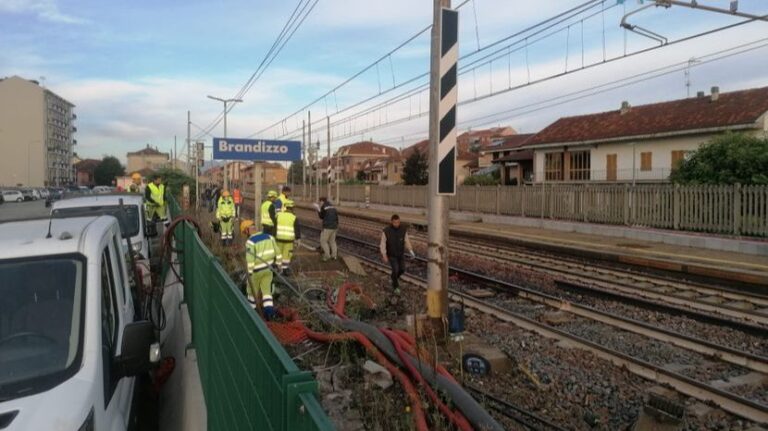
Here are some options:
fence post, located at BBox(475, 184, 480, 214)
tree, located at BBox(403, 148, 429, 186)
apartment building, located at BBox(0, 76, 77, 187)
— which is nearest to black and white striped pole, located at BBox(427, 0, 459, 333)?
fence post, located at BBox(475, 184, 480, 214)

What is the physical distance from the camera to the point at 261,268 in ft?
27.9

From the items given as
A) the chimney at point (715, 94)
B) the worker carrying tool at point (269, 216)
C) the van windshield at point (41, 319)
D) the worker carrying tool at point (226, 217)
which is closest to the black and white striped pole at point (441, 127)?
the van windshield at point (41, 319)

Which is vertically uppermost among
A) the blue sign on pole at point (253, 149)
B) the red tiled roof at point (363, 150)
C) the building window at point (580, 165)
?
the red tiled roof at point (363, 150)

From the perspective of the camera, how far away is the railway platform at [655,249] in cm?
1431

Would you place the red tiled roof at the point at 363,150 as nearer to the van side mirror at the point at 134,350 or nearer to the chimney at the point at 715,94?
the chimney at the point at 715,94

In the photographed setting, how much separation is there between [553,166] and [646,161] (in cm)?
762

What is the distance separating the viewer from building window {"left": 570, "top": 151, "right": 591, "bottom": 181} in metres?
40.6

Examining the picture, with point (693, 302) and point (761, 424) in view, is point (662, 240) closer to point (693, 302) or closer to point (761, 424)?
point (693, 302)

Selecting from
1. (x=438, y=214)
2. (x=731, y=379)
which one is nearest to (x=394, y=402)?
(x=438, y=214)

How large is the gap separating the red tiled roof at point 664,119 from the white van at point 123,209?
100.0 ft

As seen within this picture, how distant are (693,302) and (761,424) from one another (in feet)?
19.1

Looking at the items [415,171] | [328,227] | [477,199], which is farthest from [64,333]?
[415,171]

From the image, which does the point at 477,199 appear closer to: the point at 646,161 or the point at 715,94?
the point at 646,161

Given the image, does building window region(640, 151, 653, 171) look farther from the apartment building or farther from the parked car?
the apartment building
